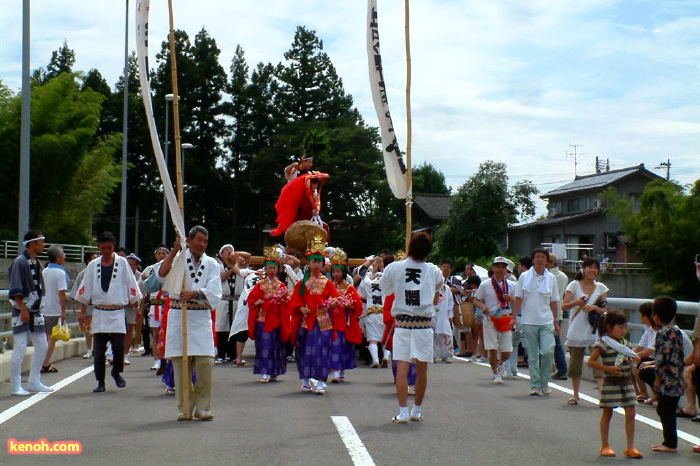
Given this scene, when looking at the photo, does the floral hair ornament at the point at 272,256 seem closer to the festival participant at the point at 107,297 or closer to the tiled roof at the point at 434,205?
the festival participant at the point at 107,297

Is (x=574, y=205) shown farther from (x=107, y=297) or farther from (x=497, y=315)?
(x=107, y=297)

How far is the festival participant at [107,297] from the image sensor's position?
39.1 feet

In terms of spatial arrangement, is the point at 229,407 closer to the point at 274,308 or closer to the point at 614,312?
the point at 274,308

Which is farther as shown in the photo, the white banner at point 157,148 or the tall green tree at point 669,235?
the tall green tree at point 669,235

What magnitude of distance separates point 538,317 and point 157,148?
531 centimetres

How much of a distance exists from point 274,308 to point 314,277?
0.92 meters

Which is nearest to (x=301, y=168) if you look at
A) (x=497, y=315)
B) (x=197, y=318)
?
(x=497, y=315)

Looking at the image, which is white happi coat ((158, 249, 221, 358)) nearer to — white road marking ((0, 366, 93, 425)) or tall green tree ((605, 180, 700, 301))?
white road marking ((0, 366, 93, 425))

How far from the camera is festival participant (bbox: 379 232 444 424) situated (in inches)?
377

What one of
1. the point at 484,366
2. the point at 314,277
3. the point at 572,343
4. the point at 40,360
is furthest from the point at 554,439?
the point at 484,366
